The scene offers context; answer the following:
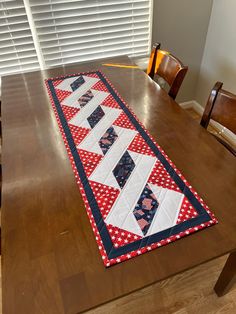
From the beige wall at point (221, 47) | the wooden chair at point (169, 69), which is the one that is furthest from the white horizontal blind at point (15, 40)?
the beige wall at point (221, 47)

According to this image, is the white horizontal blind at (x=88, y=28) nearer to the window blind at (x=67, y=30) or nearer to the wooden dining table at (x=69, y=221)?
the window blind at (x=67, y=30)

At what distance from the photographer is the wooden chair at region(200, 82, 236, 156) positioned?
3.31ft

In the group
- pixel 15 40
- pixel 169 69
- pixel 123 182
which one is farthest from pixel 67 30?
pixel 123 182

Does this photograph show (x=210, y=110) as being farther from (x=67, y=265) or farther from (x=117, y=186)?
(x=67, y=265)

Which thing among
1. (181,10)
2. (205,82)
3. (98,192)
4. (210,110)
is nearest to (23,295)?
(98,192)

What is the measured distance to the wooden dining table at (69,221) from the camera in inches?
23.6

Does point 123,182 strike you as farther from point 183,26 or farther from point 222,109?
point 183,26

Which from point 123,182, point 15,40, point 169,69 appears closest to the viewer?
point 123,182

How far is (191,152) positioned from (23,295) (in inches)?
28.0

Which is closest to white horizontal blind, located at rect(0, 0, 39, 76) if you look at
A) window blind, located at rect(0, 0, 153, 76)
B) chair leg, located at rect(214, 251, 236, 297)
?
window blind, located at rect(0, 0, 153, 76)

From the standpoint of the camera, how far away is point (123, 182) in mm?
845

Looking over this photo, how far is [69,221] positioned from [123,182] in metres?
0.22

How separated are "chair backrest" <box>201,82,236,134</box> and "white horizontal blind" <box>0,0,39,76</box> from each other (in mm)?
1379

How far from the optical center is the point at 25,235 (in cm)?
71
